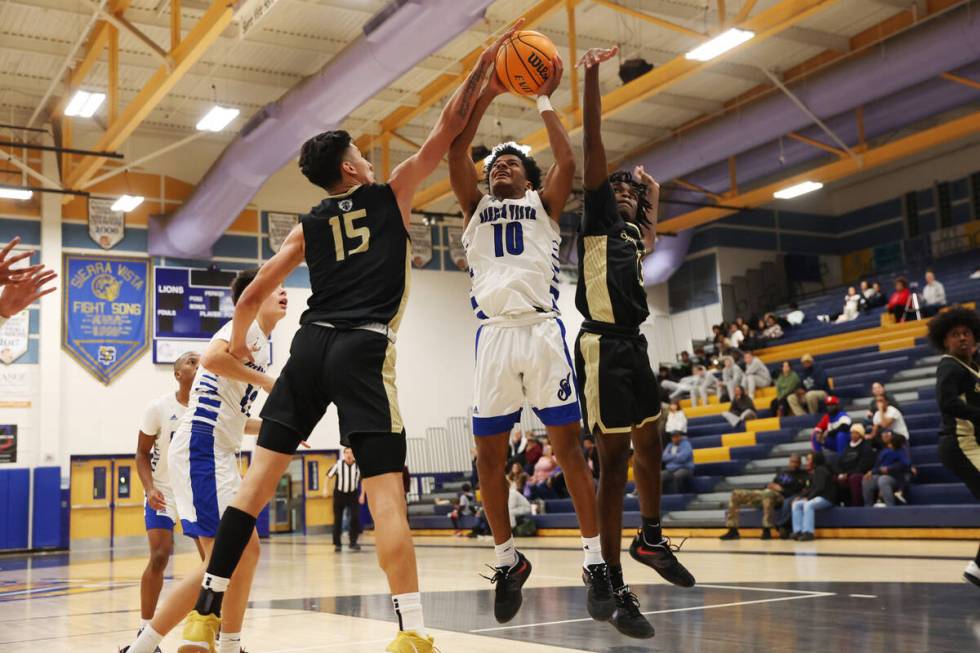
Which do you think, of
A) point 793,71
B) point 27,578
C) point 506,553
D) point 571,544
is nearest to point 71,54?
point 27,578

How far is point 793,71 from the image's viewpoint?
70.8 ft

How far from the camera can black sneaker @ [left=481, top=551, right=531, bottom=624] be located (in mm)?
4898

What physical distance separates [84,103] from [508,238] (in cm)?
1451

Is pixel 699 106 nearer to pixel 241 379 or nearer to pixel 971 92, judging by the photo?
pixel 971 92

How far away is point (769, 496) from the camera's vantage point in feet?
47.2

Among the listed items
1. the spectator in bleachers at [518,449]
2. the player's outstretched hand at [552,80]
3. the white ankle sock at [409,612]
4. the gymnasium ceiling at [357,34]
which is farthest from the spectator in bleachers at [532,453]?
the white ankle sock at [409,612]

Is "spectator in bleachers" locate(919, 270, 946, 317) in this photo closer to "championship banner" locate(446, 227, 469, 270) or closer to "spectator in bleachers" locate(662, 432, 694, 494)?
"spectator in bleachers" locate(662, 432, 694, 494)

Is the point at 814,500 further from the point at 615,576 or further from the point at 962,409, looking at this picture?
the point at 615,576

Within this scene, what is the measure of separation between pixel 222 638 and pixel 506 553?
Answer: 4.66ft

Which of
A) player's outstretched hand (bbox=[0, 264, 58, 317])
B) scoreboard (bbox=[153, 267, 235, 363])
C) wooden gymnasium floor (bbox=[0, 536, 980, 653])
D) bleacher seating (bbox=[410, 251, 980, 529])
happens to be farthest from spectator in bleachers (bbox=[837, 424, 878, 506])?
scoreboard (bbox=[153, 267, 235, 363])

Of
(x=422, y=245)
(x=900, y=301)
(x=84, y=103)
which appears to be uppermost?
(x=84, y=103)

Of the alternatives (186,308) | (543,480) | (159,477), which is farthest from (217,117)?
(159,477)

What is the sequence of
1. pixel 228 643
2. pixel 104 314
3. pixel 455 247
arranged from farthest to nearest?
pixel 455 247 → pixel 104 314 → pixel 228 643

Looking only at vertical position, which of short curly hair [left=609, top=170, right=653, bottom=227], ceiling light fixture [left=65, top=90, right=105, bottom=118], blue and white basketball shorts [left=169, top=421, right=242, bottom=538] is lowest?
blue and white basketball shorts [left=169, top=421, right=242, bottom=538]
